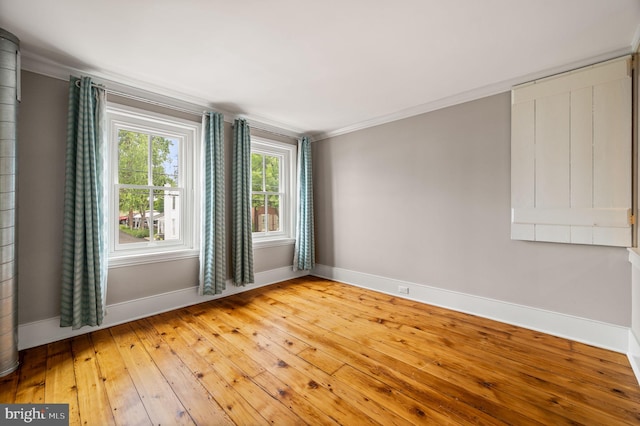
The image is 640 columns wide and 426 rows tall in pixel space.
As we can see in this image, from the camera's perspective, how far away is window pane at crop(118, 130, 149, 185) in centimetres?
292

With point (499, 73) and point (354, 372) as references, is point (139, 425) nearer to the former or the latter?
point (354, 372)

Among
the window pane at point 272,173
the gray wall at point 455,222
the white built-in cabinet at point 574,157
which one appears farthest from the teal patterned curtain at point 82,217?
the white built-in cabinet at point 574,157

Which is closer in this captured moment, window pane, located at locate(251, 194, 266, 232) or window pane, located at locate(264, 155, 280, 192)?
window pane, located at locate(251, 194, 266, 232)

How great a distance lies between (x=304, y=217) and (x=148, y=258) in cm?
228

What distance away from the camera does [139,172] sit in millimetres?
3045

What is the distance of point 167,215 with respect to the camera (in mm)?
3279

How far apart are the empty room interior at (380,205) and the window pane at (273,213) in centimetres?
82

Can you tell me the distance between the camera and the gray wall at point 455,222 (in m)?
2.44

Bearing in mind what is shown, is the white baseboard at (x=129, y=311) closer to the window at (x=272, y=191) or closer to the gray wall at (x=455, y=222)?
the window at (x=272, y=191)

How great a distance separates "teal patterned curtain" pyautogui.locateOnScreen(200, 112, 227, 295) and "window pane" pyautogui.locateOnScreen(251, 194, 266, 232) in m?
0.87

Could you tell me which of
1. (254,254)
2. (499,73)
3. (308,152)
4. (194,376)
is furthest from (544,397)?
(308,152)

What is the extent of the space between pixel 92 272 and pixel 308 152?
3282mm

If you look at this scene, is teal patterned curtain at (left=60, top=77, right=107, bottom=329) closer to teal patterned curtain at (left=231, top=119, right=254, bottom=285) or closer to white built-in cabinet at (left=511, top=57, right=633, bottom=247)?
teal patterned curtain at (left=231, top=119, right=254, bottom=285)

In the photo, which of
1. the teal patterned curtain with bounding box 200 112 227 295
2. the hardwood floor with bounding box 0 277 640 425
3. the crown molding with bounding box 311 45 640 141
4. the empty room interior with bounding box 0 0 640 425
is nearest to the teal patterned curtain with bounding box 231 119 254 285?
the empty room interior with bounding box 0 0 640 425
